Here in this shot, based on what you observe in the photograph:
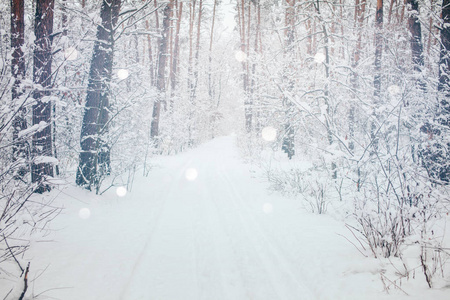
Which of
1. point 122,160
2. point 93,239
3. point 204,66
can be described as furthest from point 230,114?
point 93,239

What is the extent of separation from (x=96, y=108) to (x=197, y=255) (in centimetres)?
472

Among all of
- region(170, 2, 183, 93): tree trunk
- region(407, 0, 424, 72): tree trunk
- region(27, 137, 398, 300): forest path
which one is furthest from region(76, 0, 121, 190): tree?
region(170, 2, 183, 93): tree trunk

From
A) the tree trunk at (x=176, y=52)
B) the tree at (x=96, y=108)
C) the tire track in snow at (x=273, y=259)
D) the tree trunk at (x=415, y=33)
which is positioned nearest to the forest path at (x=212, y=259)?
the tire track in snow at (x=273, y=259)

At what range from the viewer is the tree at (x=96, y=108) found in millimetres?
6043

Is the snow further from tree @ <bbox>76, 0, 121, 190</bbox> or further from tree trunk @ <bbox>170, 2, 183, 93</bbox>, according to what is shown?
tree @ <bbox>76, 0, 121, 190</bbox>

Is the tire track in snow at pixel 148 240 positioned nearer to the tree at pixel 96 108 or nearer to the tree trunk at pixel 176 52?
the tree at pixel 96 108

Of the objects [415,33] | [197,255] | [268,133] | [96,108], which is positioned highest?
[415,33]

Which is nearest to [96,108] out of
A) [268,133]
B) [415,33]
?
[415,33]

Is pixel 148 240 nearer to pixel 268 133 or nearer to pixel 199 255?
pixel 199 255

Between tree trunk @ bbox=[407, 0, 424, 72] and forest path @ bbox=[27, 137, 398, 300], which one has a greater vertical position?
tree trunk @ bbox=[407, 0, 424, 72]

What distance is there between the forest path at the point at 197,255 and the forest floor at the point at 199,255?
0.04 feet

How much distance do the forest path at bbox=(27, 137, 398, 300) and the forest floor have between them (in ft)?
0.04

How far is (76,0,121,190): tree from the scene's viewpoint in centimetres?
604

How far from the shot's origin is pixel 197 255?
137 inches
